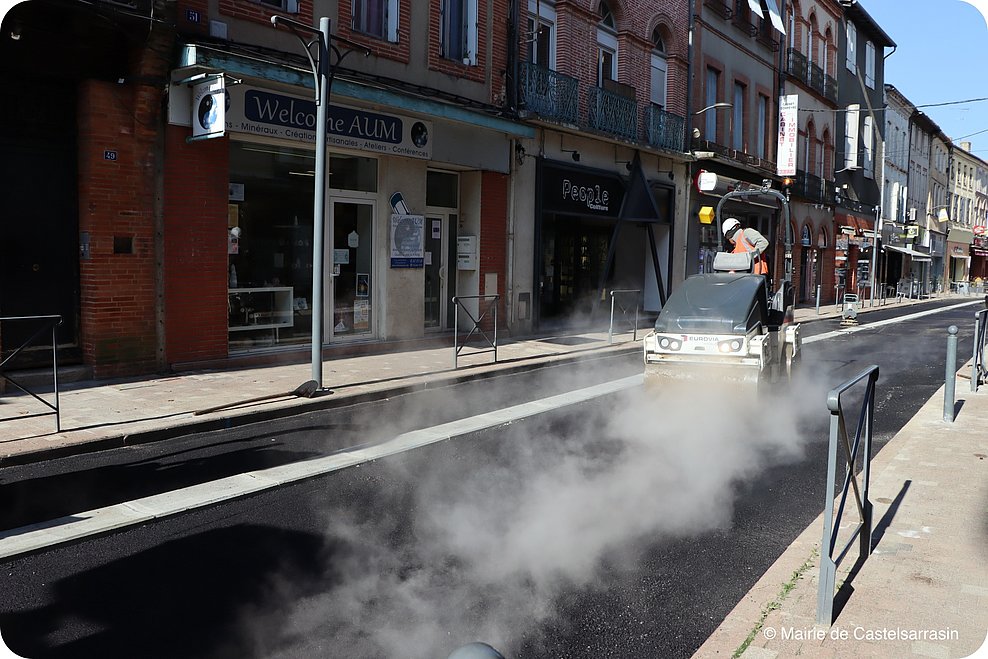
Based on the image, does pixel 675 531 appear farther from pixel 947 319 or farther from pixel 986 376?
pixel 947 319

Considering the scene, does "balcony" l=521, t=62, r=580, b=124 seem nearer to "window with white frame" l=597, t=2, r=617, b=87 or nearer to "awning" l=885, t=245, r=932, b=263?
"window with white frame" l=597, t=2, r=617, b=87

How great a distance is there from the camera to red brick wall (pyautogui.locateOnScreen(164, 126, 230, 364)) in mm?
10242

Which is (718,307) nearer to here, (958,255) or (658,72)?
(658,72)

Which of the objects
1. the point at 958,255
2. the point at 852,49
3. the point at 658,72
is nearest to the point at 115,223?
the point at 658,72

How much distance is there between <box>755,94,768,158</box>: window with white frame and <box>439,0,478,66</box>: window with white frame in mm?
15999

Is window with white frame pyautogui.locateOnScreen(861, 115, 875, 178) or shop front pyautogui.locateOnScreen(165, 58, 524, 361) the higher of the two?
window with white frame pyautogui.locateOnScreen(861, 115, 875, 178)

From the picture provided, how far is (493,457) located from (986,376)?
26.4 feet

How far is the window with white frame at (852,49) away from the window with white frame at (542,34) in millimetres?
24500

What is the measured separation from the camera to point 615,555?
4512 mm

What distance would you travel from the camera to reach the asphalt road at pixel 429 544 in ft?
11.7

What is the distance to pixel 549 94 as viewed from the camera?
54.6 ft

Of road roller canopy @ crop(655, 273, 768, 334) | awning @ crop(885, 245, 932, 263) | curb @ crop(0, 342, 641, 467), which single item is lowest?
curb @ crop(0, 342, 641, 467)

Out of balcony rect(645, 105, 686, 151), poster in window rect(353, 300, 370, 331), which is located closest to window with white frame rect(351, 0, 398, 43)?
poster in window rect(353, 300, 370, 331)

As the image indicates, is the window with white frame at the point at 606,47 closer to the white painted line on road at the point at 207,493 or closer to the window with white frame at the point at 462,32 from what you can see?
the window with white frame at the point at 462,32
